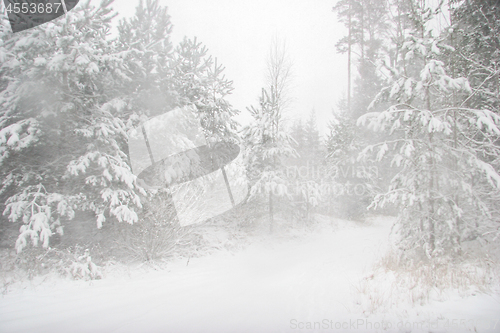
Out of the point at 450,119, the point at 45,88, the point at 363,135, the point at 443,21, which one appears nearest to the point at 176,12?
the point at 45,88

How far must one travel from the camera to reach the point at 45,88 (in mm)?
5695

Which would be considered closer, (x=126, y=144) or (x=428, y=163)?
(x=428, y=163)

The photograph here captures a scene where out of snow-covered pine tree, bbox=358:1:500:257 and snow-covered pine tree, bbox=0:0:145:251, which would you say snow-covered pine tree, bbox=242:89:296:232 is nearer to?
snow-covered pine tree, bbox=358:1:500:257

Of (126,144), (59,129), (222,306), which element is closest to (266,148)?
(126,144)

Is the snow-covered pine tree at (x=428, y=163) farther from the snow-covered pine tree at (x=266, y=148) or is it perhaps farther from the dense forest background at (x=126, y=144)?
the snow-covered pine tree at (x=266, y=148)

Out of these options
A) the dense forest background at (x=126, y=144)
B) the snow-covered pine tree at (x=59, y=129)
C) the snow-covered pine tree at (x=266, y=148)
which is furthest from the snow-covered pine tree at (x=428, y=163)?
the snow-covered pine tree at (x=59, y=129)

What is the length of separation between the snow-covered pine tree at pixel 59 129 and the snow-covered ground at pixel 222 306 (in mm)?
1671

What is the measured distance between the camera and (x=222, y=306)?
3791 millimetres

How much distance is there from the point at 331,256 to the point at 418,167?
474 centimetres

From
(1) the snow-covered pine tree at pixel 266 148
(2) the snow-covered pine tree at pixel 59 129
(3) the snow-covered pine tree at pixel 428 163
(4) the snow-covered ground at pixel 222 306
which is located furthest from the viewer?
(1) the snow-covered pine tree at pixel 266 148

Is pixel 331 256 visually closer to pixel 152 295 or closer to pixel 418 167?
pixel 418 167

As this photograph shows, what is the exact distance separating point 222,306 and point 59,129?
6221 mm

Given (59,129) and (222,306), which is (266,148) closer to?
(59,129)

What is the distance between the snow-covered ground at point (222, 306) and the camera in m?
2.99
